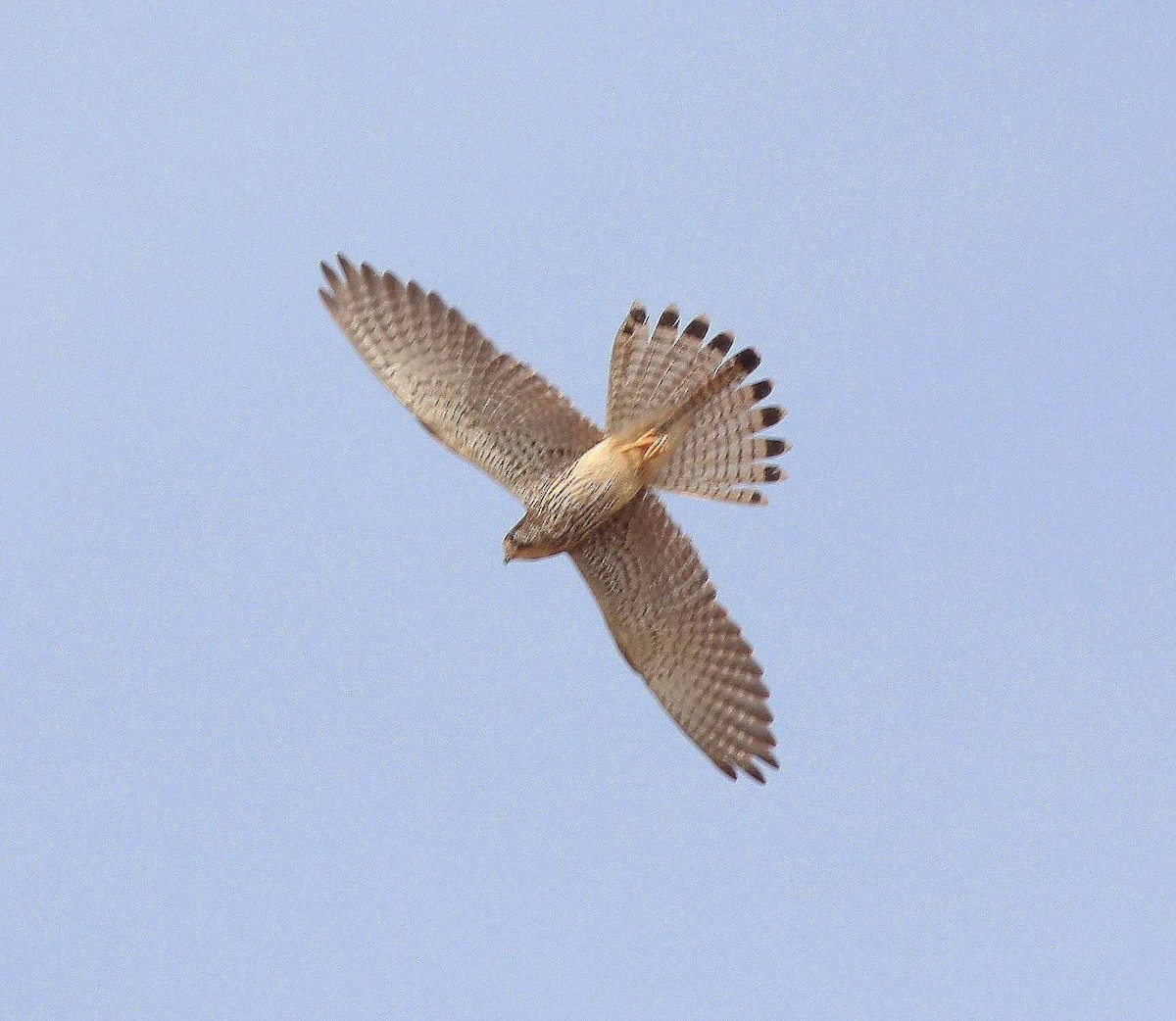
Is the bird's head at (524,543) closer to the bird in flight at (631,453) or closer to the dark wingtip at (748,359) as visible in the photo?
the bird in flight at (631,453)

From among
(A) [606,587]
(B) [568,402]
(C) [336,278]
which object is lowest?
(A) [606,587]

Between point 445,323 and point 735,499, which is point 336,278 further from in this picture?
point 735,499

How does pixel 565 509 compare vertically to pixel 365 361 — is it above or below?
below

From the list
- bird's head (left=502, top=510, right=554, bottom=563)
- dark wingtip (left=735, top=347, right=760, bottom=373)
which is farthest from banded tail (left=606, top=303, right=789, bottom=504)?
bird's head (left=502, top=510, right=554, bottom=563)

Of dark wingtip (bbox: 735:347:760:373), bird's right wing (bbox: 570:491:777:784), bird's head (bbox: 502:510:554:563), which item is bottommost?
bird's right wing (bbox: 570:491:777:784)

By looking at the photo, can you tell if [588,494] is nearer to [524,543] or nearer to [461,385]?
[524,543]

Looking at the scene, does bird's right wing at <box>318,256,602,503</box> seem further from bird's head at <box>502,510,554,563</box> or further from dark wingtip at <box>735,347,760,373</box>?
dark wingtip at <box>735,347,760,373</box>

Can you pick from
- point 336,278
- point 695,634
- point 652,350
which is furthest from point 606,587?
point 336,278
